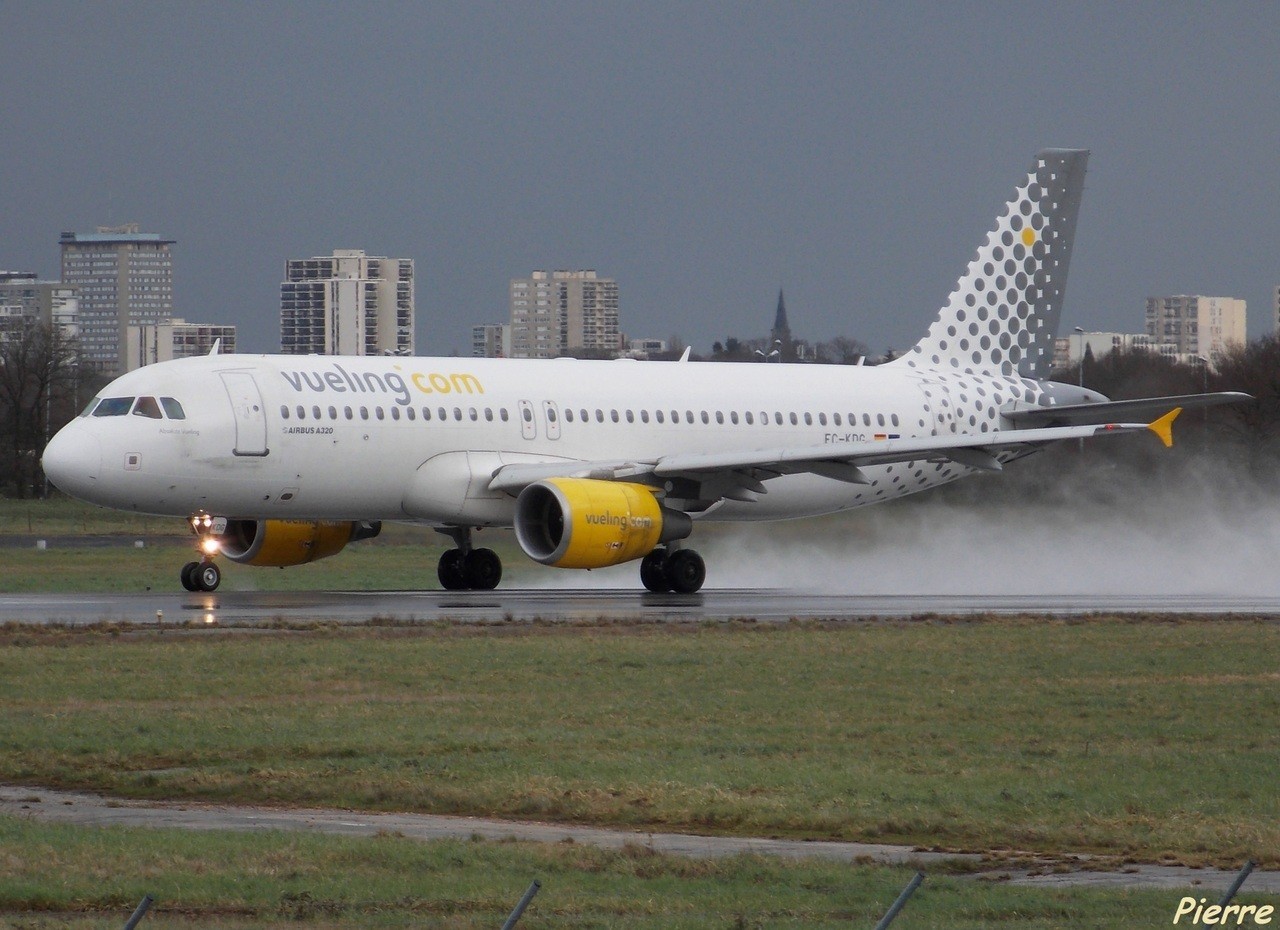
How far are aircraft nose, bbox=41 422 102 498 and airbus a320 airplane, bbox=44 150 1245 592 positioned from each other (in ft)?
0.10

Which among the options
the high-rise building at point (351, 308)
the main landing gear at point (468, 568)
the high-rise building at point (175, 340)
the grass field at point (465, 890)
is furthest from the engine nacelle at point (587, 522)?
the high-rise building at point (175, 340)

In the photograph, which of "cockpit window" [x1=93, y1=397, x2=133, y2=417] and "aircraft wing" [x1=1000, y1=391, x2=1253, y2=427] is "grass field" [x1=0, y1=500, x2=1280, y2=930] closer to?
"cockpit window" [x1=93, y1=397, x2=133, y2=417]

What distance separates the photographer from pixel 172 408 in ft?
100

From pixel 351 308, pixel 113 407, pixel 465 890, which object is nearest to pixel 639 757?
pixel 465 890

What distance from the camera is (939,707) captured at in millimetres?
18125

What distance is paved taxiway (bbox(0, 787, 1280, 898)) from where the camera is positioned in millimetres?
10922

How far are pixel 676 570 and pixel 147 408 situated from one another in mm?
9272

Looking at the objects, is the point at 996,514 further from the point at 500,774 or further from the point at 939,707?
the point at 500,774

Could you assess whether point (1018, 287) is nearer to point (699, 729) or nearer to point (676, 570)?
point (676, 570)

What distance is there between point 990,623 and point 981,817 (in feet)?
47.2

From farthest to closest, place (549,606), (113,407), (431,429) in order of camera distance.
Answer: (431,429), (113,407), (549,606)

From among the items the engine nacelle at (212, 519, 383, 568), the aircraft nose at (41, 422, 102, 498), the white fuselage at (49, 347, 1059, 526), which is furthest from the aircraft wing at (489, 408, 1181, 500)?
the aircraft nose at (41, 422, 102, 498)

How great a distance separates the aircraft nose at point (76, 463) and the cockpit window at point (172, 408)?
1.19 metres

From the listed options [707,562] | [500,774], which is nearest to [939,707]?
[500,774]
